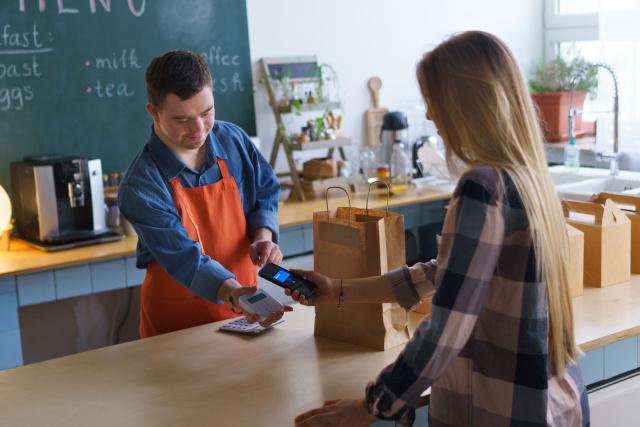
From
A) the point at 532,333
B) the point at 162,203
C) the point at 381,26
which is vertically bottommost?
the point at 532,333

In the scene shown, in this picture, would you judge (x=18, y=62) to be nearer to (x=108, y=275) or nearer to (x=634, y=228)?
(x=108, y=275)

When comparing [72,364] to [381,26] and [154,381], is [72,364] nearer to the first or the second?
[154,381]

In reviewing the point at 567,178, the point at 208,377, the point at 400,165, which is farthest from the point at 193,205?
the point at 567,178

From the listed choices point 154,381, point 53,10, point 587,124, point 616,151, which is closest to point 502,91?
point 154,381

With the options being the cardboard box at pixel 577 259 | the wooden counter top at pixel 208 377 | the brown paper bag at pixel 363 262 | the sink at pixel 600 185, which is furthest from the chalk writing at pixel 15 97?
the cardboard box at pixel 577 259

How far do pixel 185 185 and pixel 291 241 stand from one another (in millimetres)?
1392

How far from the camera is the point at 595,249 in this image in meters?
2.42

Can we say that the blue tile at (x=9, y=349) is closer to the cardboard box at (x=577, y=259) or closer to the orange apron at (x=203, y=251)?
the orange apron at (x=203, y=251)

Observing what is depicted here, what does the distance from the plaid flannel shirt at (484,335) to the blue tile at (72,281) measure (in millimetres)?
1954

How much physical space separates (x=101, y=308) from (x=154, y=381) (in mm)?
2141

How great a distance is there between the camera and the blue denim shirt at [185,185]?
2.16 m

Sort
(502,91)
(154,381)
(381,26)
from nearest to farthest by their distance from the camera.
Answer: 1. (502,91)
2. (154,381)
3. (381,26)

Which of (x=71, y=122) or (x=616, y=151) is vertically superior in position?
(x=71, y=122)

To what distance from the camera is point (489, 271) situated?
4.66 ft
